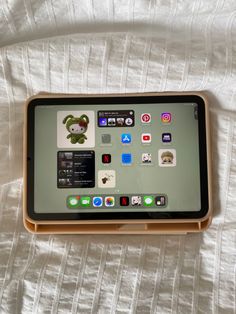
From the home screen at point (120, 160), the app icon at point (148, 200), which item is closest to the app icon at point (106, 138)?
the home screen at point (120, 160)

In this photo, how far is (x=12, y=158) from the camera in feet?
2.58

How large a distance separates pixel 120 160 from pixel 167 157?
73 millimetres

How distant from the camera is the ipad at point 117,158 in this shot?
2.50 feet

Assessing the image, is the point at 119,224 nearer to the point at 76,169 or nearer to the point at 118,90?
the point at 76,169

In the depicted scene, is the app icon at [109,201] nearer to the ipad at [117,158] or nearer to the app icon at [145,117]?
the ipad at [117,158]

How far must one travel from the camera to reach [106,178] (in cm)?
77

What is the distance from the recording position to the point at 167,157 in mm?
765

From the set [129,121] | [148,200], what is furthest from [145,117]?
[148,200]

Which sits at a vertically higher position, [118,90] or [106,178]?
[118,90]

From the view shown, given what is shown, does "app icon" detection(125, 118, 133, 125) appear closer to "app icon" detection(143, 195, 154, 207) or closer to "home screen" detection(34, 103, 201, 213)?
"home screen" detection(34, 103, 201, 213)

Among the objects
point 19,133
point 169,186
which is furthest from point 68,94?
point 169,186

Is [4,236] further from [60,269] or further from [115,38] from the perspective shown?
[115,38]

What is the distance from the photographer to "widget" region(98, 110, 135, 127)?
77 cm

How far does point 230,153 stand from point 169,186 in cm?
11
